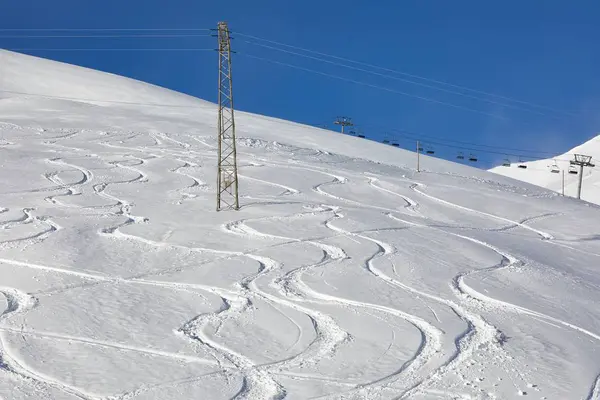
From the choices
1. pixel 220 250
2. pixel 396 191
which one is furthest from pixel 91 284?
pixel 396 191

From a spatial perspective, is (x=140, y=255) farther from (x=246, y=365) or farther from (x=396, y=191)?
(x=396, y=191)

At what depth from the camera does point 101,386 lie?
10992mm

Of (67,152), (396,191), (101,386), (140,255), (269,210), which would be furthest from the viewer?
(67,152)

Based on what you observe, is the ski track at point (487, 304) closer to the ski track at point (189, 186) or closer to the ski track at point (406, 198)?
the ski track at point (406, 198)

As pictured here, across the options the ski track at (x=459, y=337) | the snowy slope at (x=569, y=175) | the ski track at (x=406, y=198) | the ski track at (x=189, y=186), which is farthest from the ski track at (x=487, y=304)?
the snowy slope at (x=569, y=175)

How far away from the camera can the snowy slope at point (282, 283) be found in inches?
469

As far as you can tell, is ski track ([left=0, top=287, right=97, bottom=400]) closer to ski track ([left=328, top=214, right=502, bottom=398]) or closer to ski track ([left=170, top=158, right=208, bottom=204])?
ski track ([left=328, top=214, right=502, bottom=398])

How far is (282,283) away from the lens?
16.5 m

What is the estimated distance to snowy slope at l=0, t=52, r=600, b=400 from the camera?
39.1ft

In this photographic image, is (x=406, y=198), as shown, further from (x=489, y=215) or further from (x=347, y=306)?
(x=347, y=306)

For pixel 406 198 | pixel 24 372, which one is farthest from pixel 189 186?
pixel 24 372

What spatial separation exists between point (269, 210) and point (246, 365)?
11.9 meters

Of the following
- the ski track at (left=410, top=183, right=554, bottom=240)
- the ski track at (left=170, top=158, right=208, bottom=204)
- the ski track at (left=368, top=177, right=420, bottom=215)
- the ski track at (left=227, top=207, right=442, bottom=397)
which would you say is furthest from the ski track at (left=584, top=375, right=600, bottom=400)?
the ski track at (left=170, top=158, right=208, bottom=204)

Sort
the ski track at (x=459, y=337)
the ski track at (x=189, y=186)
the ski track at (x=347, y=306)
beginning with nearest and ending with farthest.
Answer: the ski track at (x=459, y=337)
the ski track at (x=347, y=306)
the ski track at (x=189, y=186)
